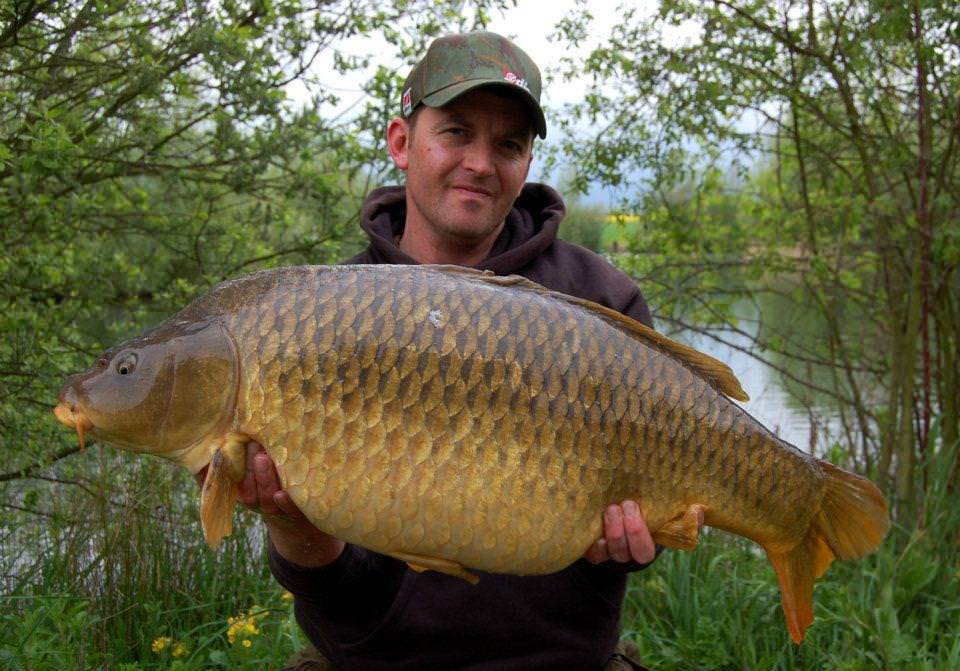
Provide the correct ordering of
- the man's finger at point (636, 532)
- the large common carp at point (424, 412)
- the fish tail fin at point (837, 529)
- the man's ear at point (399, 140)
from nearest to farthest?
the large common carp at point (424, 412), the man's finger at point (636, 532), the fish tail fin at point (837, 529), the man's ear at point (399, 140)

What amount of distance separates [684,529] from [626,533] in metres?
0.08

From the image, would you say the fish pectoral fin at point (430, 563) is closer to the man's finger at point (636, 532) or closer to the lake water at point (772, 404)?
the man's finger at point (636, 532)

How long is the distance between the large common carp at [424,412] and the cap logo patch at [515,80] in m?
0.51

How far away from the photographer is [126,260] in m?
3.78

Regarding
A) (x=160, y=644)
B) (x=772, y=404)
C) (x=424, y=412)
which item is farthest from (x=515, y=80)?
(x=772, y=404)

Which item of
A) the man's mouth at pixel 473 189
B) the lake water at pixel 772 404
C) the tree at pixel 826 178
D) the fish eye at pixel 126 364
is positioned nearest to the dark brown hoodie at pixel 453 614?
the fish eye at pixel 126 364

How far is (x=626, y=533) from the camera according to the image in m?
1.40

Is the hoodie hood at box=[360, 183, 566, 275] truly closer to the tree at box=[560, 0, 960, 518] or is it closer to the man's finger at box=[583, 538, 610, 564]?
the man's finger at box=[583, 538, 610, 564]

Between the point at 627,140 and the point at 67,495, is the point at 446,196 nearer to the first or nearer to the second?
the point at 67,495

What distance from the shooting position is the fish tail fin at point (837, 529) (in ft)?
4.98

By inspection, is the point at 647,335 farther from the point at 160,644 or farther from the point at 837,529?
the point at 160,644

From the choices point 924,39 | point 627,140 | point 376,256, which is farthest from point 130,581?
point 924,39

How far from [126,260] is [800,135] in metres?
2.64

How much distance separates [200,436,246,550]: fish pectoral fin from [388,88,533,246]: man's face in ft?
2.30
